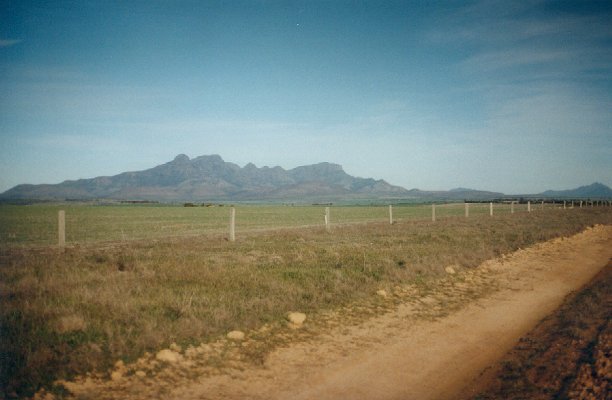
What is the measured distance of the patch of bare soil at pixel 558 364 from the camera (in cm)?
455

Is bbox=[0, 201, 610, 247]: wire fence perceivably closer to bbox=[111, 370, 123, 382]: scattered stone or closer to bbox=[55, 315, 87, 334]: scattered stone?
bbox=[55, 315, 87, 334]: scattered stone

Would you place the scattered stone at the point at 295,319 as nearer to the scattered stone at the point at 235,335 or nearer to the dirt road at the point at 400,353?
the dirt road at the point at 400,353

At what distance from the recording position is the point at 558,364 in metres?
5.20

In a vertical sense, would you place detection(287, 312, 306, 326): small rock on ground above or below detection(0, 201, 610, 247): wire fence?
above

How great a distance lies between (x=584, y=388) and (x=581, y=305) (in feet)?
14.3

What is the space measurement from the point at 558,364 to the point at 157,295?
26.1 ft

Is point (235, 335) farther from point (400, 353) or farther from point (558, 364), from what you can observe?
point (558, 364)

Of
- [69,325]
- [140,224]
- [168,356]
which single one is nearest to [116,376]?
[168,356]

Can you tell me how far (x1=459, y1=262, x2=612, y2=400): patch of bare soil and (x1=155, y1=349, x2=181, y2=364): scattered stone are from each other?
407 cm

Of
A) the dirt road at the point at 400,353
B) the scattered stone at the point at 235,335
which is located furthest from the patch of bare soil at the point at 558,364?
the scattered stone at the point at 235,335

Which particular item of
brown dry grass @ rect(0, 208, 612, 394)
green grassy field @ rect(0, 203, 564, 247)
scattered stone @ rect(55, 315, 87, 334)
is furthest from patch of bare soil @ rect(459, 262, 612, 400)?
green grassy field @ rect(0, 203, 564, 247)

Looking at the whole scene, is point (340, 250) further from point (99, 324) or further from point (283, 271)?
point (99, 324)

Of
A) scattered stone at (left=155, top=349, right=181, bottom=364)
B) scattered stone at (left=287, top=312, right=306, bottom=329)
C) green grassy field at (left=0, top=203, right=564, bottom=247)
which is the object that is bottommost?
green grassy field at (left=0, top=203, right=564, bottom=247)

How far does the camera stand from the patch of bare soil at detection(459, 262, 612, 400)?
14.9 ft
